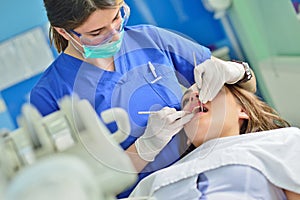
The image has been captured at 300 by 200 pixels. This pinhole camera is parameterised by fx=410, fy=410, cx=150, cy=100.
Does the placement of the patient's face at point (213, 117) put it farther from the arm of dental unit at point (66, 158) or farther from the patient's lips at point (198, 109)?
the arm of dental unit at point (66, 158)

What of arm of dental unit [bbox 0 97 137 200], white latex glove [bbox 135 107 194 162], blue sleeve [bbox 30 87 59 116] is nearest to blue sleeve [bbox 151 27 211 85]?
white latex glove [bbox 135 107 194 162]

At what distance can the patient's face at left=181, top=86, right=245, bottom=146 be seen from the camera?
3.59 ft

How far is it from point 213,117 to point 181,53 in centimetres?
20

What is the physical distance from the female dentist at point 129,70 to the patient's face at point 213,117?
0.08 ft

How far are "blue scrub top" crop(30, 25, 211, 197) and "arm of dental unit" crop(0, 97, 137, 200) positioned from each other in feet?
1.55

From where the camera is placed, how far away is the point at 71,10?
0.99 metres

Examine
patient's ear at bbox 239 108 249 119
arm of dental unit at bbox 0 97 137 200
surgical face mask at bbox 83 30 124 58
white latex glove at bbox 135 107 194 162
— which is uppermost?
surgical face mask at bbox 83 30 124 58

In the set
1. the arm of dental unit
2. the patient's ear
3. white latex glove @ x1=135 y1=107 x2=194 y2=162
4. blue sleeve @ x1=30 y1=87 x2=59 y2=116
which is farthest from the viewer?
the patient's ear

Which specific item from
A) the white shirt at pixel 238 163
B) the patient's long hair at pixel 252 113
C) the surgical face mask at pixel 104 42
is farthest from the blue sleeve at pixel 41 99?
the patient's long hair at pixel 252 113

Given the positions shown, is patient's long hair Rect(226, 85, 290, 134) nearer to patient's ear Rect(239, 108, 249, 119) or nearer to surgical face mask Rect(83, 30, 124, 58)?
patient's ear Rect(239, 108, 249, 119)

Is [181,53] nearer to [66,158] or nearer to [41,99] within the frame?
[41,99]

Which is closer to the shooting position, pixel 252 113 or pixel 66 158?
pixel 66 158

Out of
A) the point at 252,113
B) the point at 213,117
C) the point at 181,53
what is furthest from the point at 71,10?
the point at 252,113

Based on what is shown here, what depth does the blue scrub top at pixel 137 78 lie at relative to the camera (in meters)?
1.08
